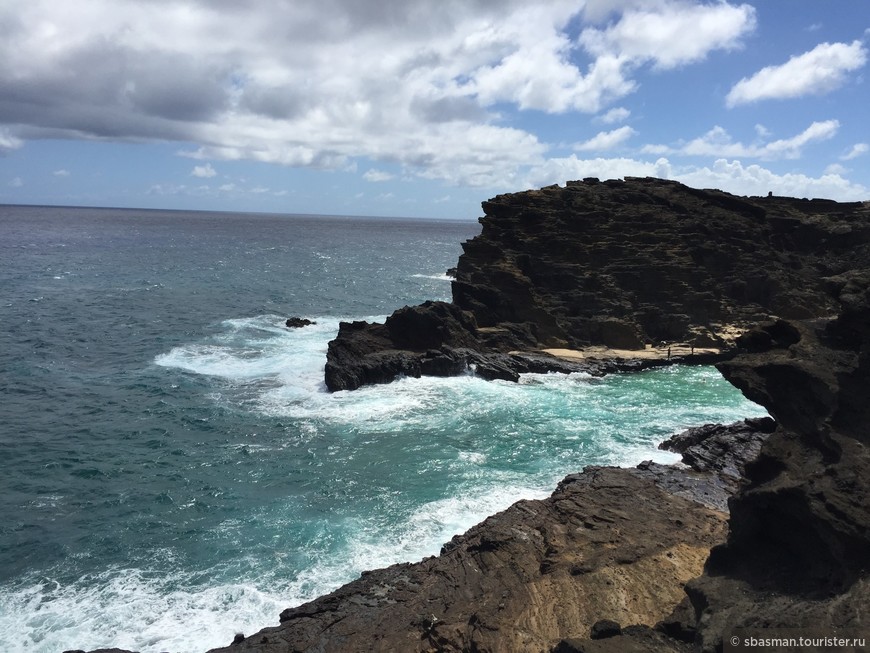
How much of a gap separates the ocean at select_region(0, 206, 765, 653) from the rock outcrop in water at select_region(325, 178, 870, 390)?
5570mm

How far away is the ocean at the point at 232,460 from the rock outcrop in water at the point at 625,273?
557 cm

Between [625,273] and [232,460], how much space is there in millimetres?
35026

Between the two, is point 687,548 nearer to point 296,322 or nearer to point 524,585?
point 524,585

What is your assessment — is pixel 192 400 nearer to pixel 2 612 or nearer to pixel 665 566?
pixel 2 612

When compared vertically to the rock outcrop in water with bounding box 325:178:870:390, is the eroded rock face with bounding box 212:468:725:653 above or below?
below

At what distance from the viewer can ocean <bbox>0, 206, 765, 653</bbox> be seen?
18453 millimetres

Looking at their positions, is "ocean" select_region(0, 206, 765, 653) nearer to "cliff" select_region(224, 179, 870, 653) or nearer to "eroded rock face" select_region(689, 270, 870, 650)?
"cliff" select_region(224, 179, 870, 653)

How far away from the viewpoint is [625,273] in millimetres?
50344

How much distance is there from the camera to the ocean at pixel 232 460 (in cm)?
1845

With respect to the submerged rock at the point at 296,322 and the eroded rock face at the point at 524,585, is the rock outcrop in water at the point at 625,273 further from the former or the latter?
the eroded rock face at the point at 524,585

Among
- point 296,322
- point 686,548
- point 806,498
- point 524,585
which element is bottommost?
point 296,322

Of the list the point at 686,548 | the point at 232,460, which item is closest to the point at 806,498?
the point at 686,548

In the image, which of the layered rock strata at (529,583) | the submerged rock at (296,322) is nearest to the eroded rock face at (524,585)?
the layered rock strata at (529,583)

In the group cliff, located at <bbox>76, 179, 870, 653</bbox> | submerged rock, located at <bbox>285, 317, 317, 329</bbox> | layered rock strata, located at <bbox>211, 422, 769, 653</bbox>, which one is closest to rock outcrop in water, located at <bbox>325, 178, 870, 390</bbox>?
cliff, located at <bbox>76, 179, 870, 653</bbox>
